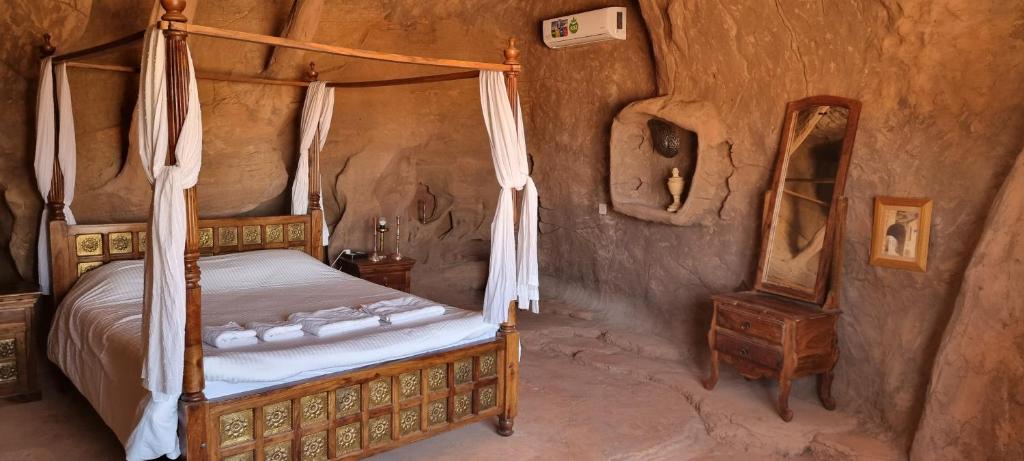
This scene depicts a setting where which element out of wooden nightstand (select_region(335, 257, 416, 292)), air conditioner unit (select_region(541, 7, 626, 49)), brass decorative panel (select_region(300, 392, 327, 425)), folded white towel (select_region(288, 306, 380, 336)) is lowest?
brass decorative panel (select_region(300, 392, 327, 425))

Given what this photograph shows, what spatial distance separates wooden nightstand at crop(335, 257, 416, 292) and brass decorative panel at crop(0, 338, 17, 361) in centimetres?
263

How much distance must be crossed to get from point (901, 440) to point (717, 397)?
1157 millimetres

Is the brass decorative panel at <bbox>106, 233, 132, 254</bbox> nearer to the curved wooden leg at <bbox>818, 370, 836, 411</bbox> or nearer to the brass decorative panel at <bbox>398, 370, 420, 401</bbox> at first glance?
the brass decorative panel at <bbox>398, 370, 420, 401</bbox>

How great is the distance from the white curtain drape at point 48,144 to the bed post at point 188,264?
2.41 m

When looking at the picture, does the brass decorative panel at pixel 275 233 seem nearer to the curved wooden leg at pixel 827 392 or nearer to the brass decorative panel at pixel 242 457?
the brass decorative panel at pixel 242 457

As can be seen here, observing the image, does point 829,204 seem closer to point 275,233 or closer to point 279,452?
point 279,452

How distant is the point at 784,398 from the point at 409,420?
7.87ft

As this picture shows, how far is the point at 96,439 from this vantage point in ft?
13.7

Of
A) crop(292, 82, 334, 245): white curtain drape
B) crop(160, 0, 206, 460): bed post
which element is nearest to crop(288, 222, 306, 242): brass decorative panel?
crop(292, 82, 334, 245): white curtain drape

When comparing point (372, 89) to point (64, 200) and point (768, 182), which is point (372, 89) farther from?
point (768, 182)

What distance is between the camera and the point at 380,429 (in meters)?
3.72

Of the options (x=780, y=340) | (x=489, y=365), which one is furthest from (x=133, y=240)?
(x=780, y=340)

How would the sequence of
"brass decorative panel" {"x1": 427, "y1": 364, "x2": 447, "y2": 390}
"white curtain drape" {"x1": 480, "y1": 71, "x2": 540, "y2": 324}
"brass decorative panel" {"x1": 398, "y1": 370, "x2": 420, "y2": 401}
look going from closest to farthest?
"brass decorative panel" {"x1": 398, "y1": 370, "x2": 420, "y2": 401} < "brass decorative panel" {"x1": 427, "y1": 364, "x2": 447, "y2": 390} < "white curtain drape" {"x1": 480, "y1": 71, "x2": 540, "y2": 324}

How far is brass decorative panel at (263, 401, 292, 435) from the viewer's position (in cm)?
331
